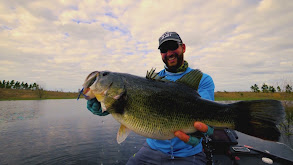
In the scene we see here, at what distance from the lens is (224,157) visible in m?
5.28

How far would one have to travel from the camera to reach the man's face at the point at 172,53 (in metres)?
3.82

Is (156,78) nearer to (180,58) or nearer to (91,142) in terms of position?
(180,58)

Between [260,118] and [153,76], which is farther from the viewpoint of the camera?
[153,76]

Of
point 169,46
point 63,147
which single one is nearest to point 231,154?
point 169,46

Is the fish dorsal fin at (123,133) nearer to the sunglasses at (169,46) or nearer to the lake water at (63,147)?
the sunglasses at (169,46)

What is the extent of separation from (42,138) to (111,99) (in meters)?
12.4

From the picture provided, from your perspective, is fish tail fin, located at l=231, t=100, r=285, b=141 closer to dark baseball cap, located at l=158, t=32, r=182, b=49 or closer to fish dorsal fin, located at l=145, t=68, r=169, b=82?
fish dorsal fin, located at l=145, t=68, r=169, b=82

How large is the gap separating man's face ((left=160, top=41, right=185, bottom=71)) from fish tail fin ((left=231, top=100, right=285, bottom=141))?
5.94 feet

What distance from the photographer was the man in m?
3.30

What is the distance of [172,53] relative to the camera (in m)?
3.84

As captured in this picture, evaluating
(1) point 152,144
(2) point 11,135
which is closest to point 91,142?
(2) point 11,135

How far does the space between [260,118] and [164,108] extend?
4.66 ft

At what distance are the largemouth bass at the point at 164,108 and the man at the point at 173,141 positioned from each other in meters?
0.38

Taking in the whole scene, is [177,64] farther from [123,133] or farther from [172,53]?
[123,133]
